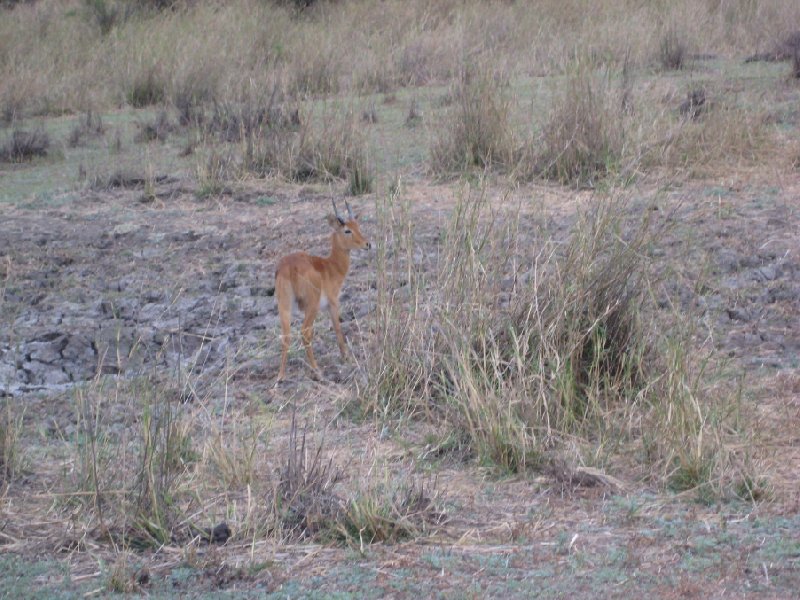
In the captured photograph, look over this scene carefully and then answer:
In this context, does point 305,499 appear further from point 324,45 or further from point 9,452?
point 324,45

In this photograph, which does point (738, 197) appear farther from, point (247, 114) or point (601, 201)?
point (247, 114)

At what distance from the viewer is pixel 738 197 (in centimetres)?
889

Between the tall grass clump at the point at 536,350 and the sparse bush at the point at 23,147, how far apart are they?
7.07 m

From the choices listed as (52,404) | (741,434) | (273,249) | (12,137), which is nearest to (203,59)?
(12,137)

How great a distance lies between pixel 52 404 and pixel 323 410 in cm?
131

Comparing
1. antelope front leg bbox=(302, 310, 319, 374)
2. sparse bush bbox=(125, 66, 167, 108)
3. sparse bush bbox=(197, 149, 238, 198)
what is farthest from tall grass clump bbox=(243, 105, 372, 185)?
sparse bush bbox=(125, 66, 167, 108)

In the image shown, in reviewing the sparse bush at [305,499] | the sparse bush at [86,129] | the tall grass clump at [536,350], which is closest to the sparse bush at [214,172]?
the sparse bush at [86,129]

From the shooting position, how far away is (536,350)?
540 centimetres

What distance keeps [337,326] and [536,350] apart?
1.42 meters

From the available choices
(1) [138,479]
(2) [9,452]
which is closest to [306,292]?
(2) [9,452]

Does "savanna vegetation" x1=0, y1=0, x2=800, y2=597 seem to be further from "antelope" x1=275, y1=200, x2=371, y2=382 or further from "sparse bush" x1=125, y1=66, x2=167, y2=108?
"sparse bush" x1=125, y1=66, x2=167, y2=108

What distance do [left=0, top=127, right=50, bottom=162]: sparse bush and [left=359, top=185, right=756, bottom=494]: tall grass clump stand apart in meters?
7.07

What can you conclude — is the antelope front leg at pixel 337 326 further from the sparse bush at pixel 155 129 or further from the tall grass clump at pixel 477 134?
A: the sparse bush at pixel 155 129

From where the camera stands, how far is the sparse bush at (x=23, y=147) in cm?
1183
